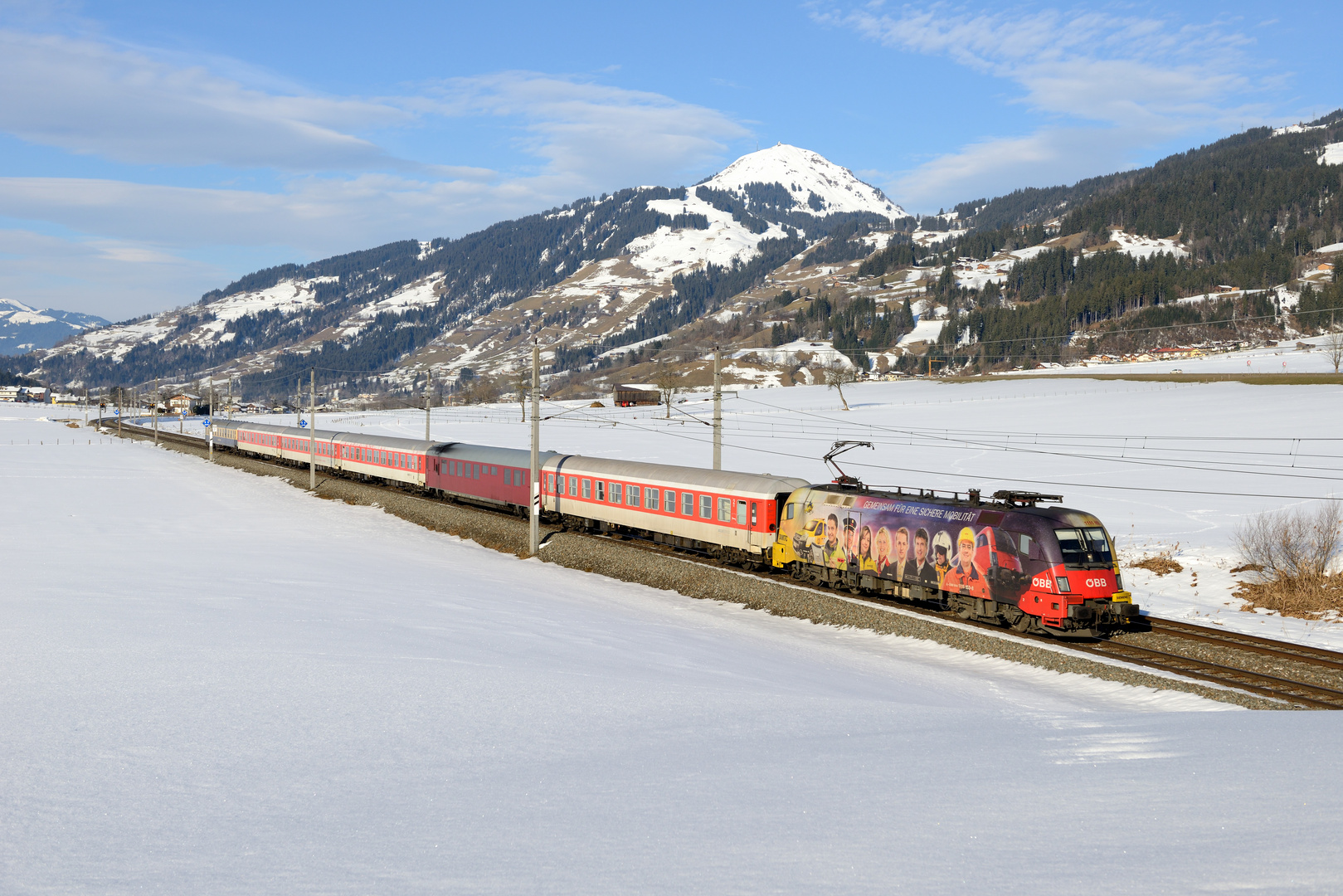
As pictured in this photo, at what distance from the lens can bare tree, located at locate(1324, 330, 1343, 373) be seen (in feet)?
389

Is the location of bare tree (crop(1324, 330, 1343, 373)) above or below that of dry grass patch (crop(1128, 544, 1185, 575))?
above

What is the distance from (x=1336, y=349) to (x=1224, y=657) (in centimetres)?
12689

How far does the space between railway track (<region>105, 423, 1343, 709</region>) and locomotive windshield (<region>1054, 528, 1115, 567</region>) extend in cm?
206

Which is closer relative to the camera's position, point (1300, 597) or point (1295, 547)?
point (1300, 597)

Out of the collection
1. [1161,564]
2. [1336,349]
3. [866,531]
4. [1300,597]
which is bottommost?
[1300,597]

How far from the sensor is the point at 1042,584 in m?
22.3

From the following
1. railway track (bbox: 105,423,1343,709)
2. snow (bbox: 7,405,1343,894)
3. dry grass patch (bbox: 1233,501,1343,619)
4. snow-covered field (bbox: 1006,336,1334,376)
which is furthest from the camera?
snow-covered field (bbox: 1006,336,1334,376)

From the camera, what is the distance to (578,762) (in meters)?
10.3

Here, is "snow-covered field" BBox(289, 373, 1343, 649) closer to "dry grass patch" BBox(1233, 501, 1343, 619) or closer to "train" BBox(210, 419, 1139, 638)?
"dry grass patch" BBox(1233, 501, 1343, 619)

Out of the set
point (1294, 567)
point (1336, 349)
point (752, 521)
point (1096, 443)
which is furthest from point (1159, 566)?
point (1336, 349)

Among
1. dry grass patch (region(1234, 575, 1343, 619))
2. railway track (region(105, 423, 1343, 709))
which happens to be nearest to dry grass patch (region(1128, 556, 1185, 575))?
dry grass patch (region(1234, 575, 1343, 619))

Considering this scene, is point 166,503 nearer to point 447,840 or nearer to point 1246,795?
point 447,840

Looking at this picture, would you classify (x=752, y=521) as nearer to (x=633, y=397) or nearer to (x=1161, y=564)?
(x=1161, y=564)

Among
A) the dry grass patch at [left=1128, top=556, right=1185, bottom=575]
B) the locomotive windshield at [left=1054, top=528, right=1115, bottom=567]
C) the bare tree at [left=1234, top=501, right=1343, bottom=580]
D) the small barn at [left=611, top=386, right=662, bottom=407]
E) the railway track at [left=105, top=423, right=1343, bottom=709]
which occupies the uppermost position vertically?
the small barn at [left=611, top=386, right=662, bottom=407]
